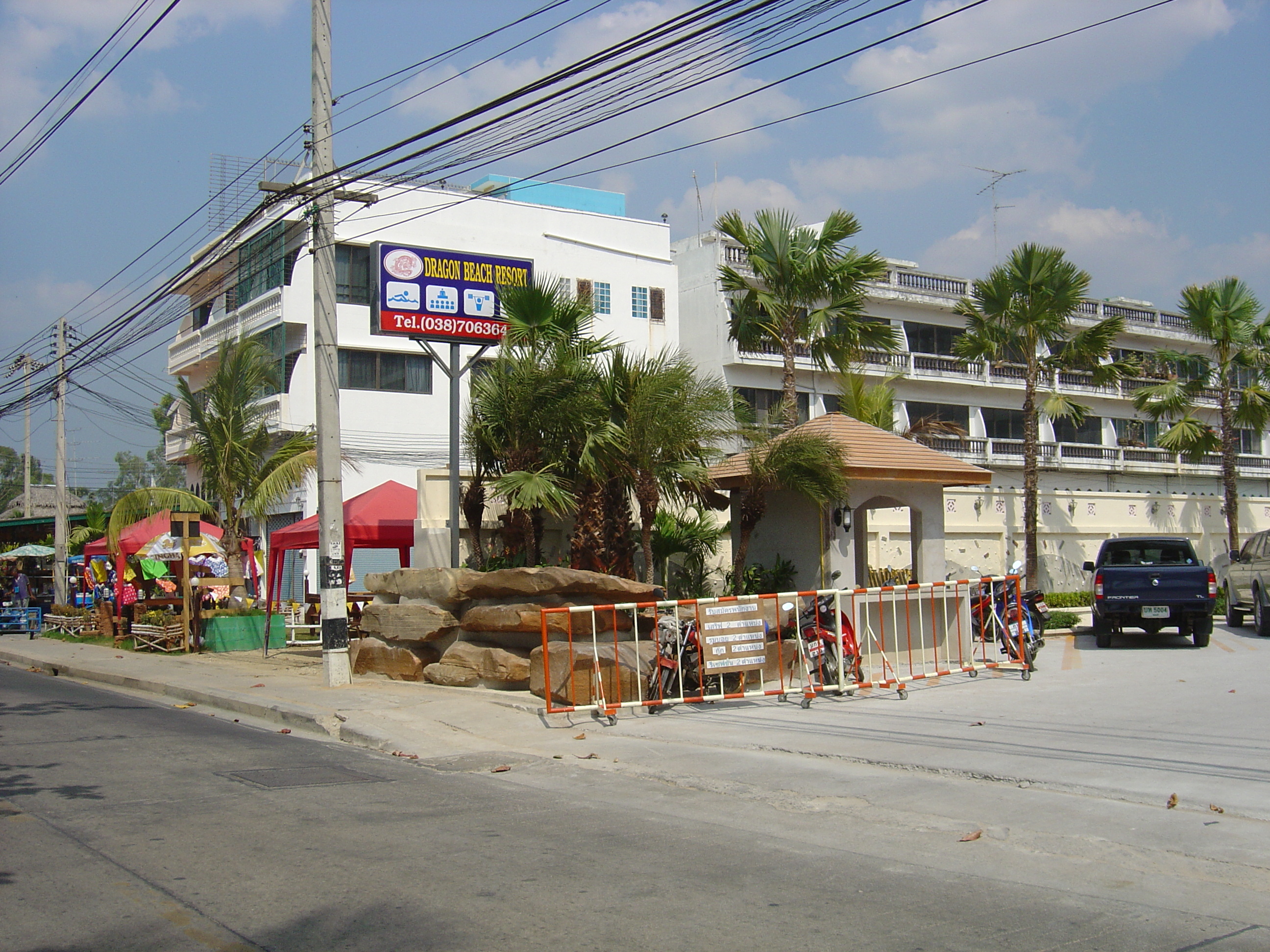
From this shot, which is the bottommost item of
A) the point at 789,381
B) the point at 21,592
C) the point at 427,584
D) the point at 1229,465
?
the point at 21,592

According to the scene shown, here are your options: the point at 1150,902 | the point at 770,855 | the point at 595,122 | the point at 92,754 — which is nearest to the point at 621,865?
the point at 770,855

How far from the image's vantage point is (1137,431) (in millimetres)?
48188

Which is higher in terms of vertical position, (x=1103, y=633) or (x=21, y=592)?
(x=21, y=592)

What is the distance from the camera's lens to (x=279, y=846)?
22.0ft

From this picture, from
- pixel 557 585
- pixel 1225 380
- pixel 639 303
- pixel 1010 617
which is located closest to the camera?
pixel 557 585

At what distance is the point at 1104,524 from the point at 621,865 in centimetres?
2966

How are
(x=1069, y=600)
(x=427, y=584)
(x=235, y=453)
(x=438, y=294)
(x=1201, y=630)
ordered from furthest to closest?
1. (x=1069, y=600)
2. (x=235, y=453)
3. (x=1201, y=630)
4. (x=438, y=294)
5. (x=427, y=584)

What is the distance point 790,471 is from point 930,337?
1105 inches

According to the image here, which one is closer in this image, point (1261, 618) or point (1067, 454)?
point (1261, 618)

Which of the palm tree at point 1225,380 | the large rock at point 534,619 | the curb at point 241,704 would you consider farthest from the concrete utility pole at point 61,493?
the palm tree at point 1225,380

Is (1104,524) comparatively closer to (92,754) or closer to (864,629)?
(864,629)

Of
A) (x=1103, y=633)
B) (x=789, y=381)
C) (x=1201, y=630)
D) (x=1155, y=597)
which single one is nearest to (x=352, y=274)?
(x=789, y=381)

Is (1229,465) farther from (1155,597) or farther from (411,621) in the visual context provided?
(411,621)

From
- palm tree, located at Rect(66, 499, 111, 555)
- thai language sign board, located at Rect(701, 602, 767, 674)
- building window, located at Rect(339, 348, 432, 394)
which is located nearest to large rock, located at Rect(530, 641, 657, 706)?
thai language sign board, located at Rect(701, 602, 767, 674)
